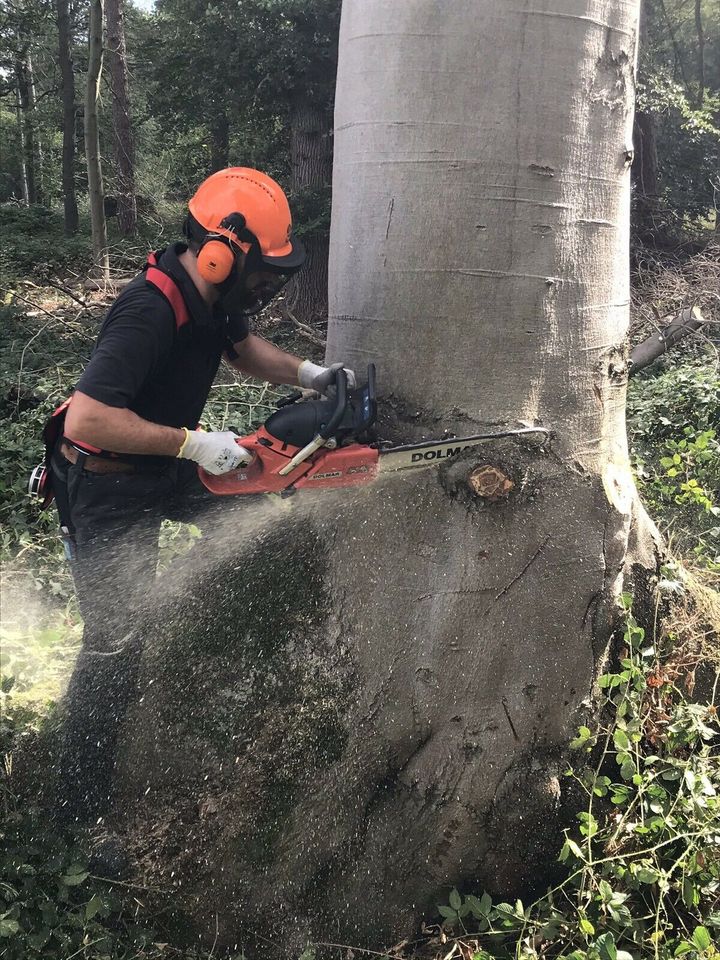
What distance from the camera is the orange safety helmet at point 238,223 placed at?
206 cm

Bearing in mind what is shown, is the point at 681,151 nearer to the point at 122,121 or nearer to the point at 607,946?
the point at 122,121

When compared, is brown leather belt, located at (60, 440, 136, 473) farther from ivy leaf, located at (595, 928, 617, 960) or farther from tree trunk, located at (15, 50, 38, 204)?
tree trunk, located at (15, 50, 38, 204)

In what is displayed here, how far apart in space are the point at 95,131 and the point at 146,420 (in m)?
8.13

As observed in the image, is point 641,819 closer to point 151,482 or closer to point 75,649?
point 151,482

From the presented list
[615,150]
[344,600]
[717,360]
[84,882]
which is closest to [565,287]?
[615,150]

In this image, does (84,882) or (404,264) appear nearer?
(404,264)

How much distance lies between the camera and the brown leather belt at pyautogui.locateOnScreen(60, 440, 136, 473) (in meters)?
2.37

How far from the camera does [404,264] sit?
6.51 ft

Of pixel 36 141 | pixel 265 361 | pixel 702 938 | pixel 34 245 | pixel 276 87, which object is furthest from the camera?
pixel 36 141

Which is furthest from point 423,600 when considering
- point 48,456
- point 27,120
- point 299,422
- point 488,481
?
point 27,120

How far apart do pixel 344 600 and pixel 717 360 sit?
434 centimetres

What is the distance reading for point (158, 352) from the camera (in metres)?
2.11

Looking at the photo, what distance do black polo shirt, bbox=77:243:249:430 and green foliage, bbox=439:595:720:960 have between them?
152 centimetres

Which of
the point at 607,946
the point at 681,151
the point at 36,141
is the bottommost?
the point at 607,946
